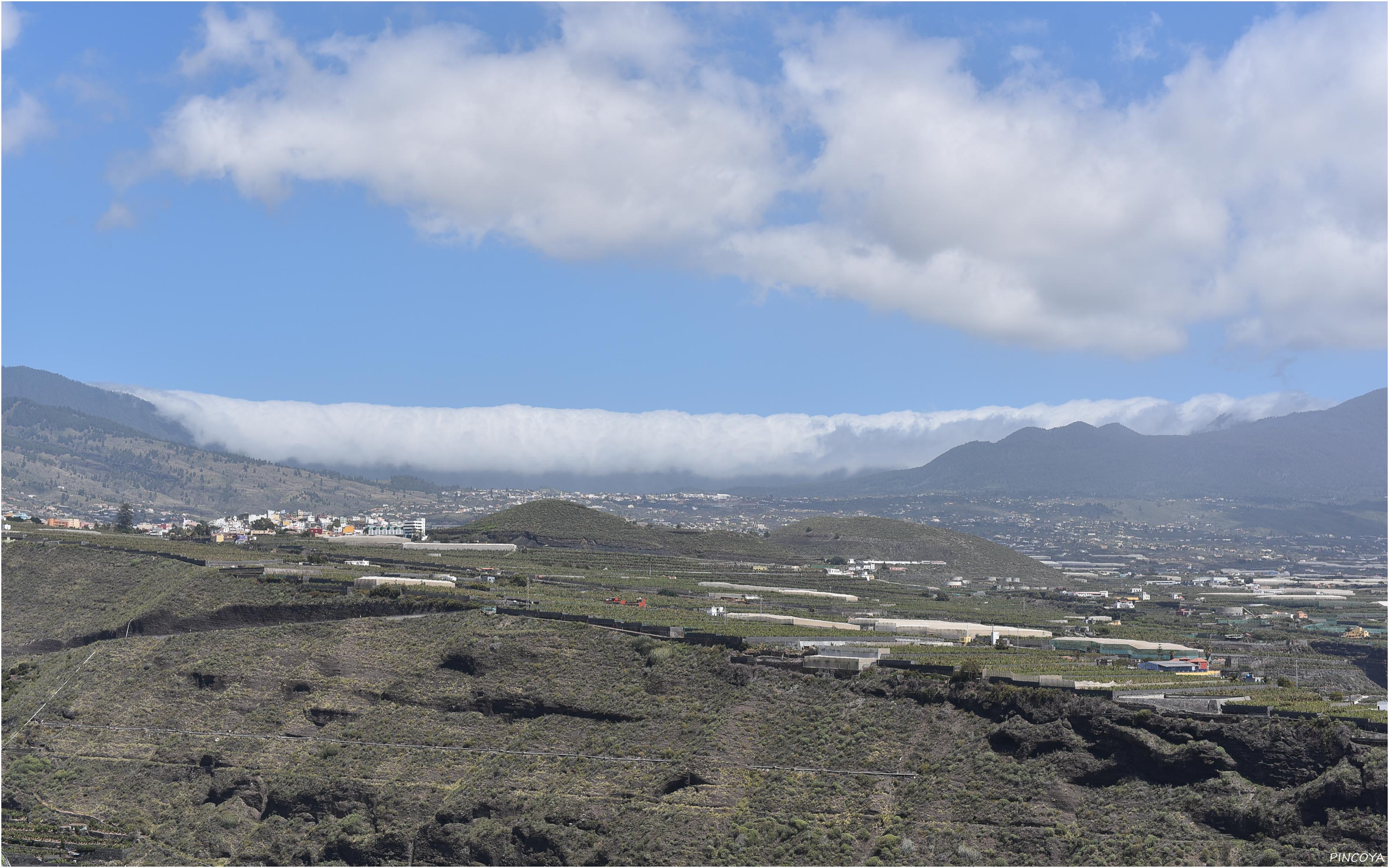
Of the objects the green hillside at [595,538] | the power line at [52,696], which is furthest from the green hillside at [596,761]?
the green hillside at [595,538]

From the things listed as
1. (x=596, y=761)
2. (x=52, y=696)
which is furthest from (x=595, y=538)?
(x=596, y=761)

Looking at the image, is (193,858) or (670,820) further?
(193,858)

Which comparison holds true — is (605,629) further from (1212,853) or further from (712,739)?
(1212,853)

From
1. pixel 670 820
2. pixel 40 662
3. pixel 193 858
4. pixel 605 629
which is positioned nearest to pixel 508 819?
pixel 670 820

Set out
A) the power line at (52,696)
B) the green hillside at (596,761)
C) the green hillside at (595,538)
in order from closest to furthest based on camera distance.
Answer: the green hillside at (596,761), the power line at (52,696), the green hillside at (595,538)

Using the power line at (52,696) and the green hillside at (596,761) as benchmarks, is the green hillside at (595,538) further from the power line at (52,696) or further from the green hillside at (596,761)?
the power line at (52,696)

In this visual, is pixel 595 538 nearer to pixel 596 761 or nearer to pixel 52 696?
pixel 52 696

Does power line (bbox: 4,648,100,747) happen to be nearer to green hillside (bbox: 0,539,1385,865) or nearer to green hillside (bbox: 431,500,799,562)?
green hillside (bbox: 0,539,1385,865)

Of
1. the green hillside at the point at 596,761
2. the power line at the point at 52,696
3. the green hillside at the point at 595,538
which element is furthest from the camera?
the green hillside at the point at 595,538

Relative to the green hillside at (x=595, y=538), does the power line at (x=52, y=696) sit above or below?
below

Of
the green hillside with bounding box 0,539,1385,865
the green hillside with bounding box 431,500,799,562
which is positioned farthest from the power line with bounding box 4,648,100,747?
the green hillside with bounding box 431,500,799,562

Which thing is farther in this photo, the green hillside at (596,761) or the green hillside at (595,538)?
the green hillside at (595,538)
